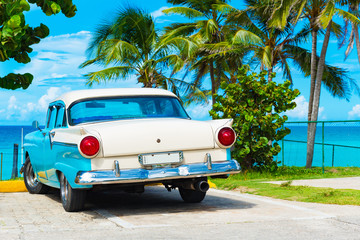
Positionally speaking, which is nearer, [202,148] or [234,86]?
[202,148]

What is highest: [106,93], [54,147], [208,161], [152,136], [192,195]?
[106,93]

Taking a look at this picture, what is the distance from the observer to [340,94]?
1280 inches

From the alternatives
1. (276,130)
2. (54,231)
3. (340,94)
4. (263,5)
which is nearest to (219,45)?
(263,5)

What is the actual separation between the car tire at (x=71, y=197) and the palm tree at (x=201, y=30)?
22.5 m

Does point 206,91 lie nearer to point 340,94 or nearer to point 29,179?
point 340,94

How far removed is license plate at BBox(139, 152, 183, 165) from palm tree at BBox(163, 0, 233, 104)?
22965 mm

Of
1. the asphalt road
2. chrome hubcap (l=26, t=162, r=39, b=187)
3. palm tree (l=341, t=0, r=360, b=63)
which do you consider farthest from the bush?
palm tree (l=341, t=0, r=360, b=63)

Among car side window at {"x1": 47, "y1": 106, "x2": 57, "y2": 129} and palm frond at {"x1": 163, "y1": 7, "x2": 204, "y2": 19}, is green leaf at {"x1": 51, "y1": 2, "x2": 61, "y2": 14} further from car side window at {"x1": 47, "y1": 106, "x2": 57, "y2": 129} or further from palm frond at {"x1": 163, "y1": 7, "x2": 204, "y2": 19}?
palm frond at {"x1": 163, "y1": 7, "x2": 204, "y2": 19}

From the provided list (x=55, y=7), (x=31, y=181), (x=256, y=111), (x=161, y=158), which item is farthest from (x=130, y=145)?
(x=256, y=111)

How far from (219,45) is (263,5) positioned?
3.58m

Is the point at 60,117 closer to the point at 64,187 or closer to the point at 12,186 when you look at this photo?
the point at 64,187

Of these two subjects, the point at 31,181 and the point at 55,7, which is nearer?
the point at 31,181

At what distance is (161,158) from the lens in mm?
6766

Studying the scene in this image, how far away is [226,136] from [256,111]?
19.6 feet
